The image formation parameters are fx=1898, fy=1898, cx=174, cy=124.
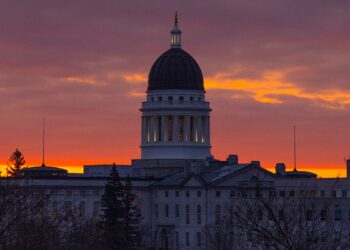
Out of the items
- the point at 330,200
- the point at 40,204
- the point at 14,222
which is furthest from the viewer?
the point at 330,200

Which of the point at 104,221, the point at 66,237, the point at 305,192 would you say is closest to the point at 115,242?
the point at 104,221

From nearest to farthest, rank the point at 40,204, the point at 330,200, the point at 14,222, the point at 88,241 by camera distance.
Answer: the point at 14,222 → the point at 40,204 → the point at 88,241 → the point at 330,200

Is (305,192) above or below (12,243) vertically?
above

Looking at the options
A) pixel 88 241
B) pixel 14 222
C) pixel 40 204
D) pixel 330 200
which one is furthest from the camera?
pixel 330 200

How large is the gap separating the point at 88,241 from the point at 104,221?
160 ft

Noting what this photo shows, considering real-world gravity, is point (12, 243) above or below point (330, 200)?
below

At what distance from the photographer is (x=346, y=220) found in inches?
7628

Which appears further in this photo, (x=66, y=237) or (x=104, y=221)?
(x=104, y=221)

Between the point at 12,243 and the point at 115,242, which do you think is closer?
the point at 12,243

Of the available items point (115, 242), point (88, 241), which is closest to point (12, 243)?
point (88, 241)

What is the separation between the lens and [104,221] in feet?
642

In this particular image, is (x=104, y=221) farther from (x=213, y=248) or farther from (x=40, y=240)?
(x=40, y=240)

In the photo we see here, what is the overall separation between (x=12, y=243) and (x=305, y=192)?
8213cm

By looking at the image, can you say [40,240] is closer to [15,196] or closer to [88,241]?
[15,196]
